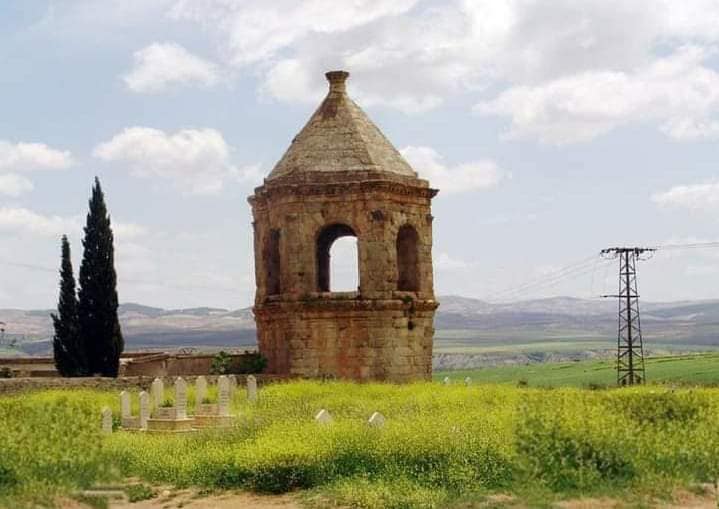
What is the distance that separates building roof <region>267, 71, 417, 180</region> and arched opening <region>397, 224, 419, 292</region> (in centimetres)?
162

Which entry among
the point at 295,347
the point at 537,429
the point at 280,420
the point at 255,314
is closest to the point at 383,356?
the point at 295,347

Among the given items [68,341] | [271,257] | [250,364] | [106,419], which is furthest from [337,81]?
[106,419]

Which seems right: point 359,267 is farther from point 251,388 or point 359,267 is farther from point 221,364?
point 221,364

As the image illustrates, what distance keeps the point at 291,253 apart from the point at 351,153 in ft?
10.1

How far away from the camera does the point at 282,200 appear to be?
2747 cm

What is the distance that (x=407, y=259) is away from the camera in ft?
93.8

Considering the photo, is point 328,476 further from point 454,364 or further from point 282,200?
point 454,364

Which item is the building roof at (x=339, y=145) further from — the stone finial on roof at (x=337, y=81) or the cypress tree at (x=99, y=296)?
the cypress tree at (x=99, y=296)

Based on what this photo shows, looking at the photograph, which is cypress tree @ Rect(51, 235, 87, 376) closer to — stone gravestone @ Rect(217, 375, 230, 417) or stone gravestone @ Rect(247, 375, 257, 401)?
stone gravestone @ Rect(247, 375, 257, 401)

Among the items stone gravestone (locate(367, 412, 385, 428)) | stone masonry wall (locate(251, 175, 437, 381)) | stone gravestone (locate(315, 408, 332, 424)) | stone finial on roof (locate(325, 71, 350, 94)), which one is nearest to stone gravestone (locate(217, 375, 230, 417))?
stone gravestone (locate(315, 408, 332, 424))

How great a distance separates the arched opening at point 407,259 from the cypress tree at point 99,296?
7.88m

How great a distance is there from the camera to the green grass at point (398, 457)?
14031 millimetres

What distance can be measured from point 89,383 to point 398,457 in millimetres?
12476

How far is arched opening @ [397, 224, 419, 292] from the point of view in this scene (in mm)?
28312
